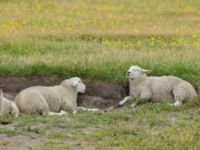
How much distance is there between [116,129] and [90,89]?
406cm

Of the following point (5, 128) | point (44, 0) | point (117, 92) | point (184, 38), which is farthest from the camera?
point (44, 0)

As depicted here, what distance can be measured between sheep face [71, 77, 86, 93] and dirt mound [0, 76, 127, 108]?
0.37 metres

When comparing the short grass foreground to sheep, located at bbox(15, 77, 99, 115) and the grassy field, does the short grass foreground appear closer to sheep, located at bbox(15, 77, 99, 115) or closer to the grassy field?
the grassy field

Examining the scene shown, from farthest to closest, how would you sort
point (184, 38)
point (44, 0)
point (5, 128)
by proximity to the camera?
1. point (44, 0)
2. point (184, 38)
3. point (5, 128)

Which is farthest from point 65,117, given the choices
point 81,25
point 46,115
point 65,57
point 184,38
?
point 81,25

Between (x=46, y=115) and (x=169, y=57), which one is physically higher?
(x=169, y=57)

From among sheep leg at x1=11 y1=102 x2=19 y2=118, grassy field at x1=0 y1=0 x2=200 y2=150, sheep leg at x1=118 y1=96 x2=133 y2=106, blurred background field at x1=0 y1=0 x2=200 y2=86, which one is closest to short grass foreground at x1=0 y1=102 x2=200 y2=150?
grassy field at x1=0 y1=0 x2=200 y2=150

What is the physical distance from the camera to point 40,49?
18.6 m

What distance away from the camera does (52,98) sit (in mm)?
14492

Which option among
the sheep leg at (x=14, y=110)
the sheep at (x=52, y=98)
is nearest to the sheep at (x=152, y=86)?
the sheep at (x=52, y=98)

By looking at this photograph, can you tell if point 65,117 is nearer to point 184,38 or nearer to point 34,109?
point 34,109

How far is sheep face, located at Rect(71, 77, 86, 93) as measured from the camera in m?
15.0

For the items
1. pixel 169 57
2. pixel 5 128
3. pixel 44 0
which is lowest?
pixel 5 128

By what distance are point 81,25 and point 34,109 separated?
11.5 meters
